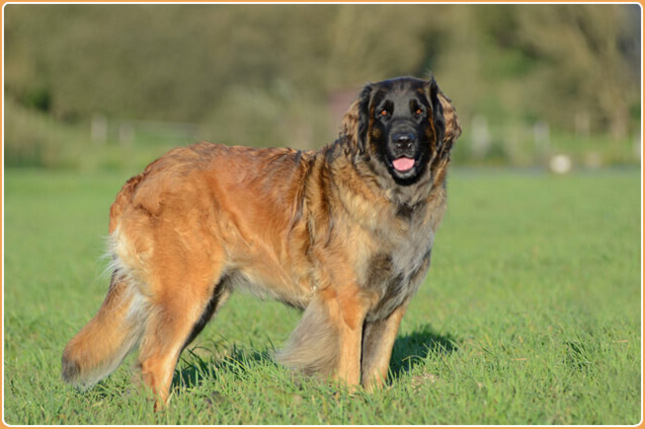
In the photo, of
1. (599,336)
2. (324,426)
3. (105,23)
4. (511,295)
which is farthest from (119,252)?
(105,23)

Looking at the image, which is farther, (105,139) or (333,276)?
(105,139)

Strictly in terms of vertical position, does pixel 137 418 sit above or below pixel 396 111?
below

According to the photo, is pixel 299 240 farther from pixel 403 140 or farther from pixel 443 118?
pixel 443 118

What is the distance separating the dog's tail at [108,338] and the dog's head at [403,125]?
1.67 metres

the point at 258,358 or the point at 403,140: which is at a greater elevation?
the point at 403,140

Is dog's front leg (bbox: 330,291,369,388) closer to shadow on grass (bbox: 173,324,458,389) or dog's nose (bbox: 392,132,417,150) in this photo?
shadow on grass (bbox: 173,324,458,389)

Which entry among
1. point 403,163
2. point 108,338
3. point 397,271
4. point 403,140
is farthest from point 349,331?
point 108,338

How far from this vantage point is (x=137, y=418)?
4238mm

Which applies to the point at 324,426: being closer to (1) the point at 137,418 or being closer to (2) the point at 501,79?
(1) the point at 137,418

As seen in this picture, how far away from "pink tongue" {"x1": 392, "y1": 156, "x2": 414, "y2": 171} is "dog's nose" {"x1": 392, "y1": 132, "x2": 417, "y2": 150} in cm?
9

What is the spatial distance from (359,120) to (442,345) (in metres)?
1.87

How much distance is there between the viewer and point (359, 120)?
4.65 meters

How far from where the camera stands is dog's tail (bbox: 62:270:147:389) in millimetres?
4703

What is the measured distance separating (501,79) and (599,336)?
49448mm
